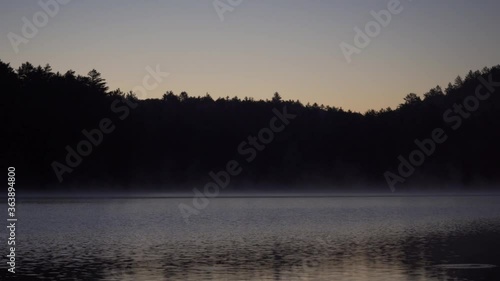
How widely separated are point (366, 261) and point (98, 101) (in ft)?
353

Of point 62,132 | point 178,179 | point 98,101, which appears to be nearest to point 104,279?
point 62,132

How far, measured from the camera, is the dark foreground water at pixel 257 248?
1192 inches

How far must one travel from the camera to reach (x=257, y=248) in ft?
132

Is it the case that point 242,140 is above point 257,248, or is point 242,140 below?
above

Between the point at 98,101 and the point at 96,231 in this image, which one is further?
the point at 98,101

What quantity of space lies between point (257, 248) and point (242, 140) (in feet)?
406

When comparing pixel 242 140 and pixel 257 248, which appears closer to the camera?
pixel 257 248

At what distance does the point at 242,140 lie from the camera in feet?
537

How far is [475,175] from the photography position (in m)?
161

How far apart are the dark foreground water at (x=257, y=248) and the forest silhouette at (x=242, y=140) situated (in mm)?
70460

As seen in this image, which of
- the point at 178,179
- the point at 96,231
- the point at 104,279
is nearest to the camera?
the point at 104,279

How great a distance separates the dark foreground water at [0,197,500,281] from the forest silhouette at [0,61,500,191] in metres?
70.5

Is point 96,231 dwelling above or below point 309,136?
below

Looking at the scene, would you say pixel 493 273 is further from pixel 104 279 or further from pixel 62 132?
pixel 62 132
